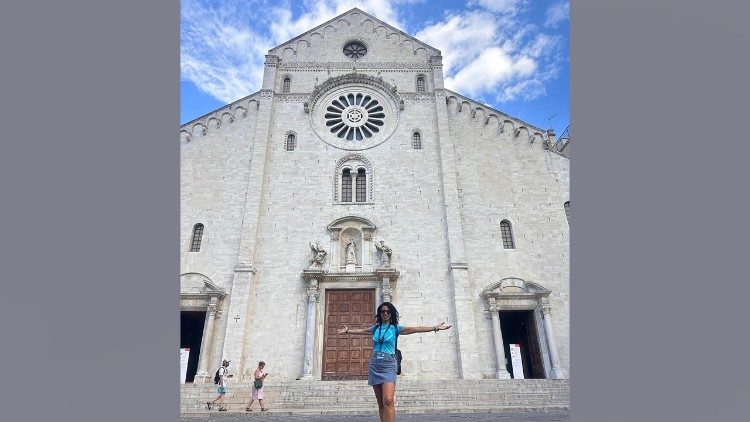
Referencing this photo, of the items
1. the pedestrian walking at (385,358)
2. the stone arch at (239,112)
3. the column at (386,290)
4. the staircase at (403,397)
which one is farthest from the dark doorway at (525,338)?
the stone arch at (239,112)

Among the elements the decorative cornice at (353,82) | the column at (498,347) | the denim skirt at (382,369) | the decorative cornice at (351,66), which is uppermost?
the decorative cornice at (351,66)

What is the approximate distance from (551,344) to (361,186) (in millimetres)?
9957

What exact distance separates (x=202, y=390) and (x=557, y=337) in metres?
12.5

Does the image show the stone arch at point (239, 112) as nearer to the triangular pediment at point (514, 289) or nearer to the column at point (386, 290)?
the column at point (386, 290)

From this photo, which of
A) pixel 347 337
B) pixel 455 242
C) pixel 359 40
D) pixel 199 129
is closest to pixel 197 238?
pixel 199 129

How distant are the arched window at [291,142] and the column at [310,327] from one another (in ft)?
22.1

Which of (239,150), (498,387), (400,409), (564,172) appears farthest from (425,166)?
(400,409)

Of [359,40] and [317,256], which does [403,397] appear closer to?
[317,256]

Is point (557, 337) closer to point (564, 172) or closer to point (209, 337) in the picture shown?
point (564, 172)

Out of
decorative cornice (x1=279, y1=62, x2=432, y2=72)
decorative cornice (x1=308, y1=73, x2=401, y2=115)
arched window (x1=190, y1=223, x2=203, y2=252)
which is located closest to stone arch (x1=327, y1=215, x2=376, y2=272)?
arched window (x1=190, y1=223, x2=203, y2=252)

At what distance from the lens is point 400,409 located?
1095 centimetres

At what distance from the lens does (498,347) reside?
15.5m

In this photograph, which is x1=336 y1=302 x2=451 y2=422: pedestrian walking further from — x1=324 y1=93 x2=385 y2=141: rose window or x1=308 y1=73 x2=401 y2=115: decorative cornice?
x1=308 y1=73 x2=401 y2=115: decorative cornice

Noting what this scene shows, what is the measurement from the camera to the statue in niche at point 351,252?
17.1 meters
